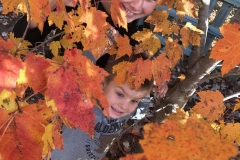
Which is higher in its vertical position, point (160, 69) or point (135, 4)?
point (135, 4)

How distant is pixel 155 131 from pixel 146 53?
813 millimetres

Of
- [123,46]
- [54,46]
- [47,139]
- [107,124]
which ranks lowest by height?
[107,124]

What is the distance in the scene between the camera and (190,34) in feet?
8.63

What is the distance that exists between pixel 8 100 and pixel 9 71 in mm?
138

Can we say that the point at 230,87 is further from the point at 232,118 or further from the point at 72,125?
the point at 72,125

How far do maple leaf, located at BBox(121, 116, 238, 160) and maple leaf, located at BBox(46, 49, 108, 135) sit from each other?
1.85 feet

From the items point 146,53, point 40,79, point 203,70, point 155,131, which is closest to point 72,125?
point 40,79

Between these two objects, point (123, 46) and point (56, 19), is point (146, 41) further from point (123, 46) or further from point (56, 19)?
point (56, 19)

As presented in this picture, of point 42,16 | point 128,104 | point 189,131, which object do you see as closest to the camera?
point 42,16

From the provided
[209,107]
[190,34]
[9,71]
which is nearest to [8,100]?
[9,71]

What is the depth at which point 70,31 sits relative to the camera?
2.11 m

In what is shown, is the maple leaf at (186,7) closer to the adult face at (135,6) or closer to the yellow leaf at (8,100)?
the adult face at (135,6)

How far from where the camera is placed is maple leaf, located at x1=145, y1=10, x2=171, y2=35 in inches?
99.5

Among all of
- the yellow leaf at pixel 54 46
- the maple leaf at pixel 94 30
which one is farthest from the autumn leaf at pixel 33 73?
the yellow leaf at pixel 54 46
